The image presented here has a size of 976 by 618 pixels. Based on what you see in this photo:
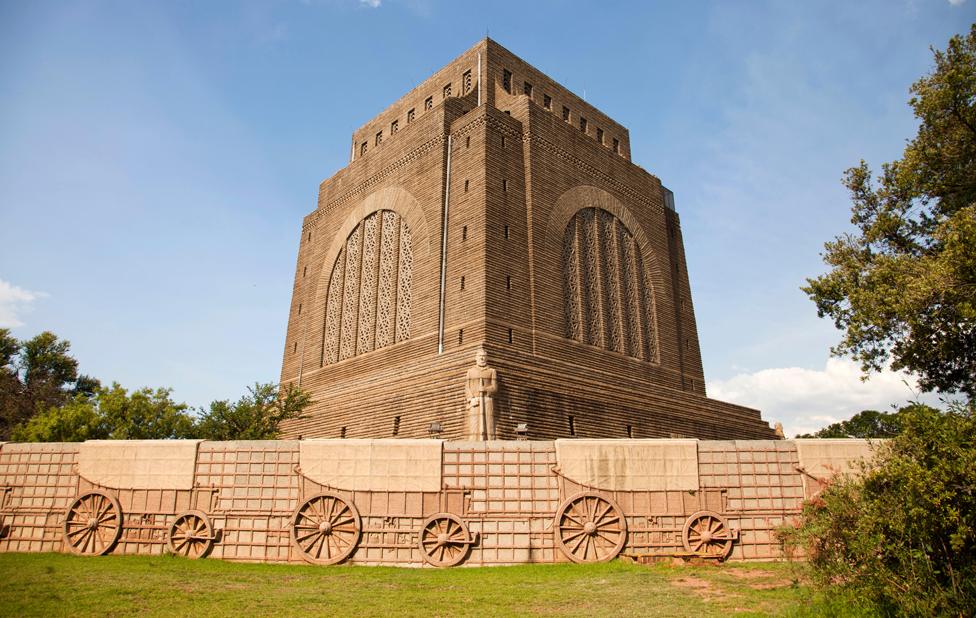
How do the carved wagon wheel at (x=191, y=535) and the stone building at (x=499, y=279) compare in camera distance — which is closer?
the carved wagon wheel at (x=191, y=535)

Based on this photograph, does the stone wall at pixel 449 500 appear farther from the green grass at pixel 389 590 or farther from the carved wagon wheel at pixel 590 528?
the green grass at pixel 389 590

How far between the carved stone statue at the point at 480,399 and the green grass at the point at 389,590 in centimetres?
658

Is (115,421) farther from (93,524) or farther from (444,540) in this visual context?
(444,540)

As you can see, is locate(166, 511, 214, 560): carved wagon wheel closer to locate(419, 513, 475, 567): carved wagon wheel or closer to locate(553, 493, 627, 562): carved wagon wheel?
locate(419, 513, 475, 567): carved wagon wheel

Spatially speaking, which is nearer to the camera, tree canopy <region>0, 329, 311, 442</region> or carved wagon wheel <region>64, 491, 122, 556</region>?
carved wagon wheel <region>64, 491, 122, 556</region>

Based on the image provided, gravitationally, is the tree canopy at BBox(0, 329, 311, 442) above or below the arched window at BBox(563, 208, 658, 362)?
below

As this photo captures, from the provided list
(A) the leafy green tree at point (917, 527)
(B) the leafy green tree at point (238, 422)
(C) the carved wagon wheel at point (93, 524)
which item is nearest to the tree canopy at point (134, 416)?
(B) the leafy green tree at point (238, 422)

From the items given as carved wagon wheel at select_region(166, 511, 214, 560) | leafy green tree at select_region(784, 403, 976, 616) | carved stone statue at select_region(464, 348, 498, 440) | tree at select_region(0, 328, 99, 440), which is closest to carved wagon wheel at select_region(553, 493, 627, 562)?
leafy green tree at select_region(784, 403, 976, 616)

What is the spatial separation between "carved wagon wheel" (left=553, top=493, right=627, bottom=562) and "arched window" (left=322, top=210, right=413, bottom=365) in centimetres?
1461

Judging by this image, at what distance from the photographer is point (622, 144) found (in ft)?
119

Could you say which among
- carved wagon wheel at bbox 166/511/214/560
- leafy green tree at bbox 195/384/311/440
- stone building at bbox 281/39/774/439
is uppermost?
stone building at bbox 281/39/774/439

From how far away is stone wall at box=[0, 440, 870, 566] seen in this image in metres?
12.6

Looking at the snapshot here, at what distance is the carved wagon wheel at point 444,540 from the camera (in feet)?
40.6

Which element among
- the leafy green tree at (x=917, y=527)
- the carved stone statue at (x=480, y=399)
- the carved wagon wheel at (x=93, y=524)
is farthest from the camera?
the carved stone statue at (x=480, y=399)
